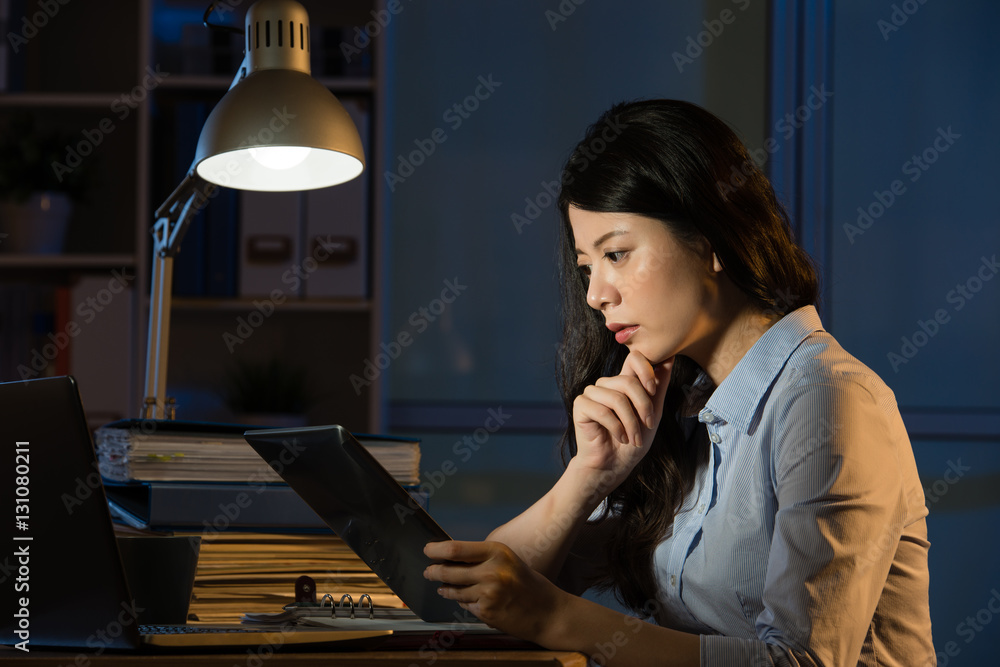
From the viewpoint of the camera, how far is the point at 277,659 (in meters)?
0.59

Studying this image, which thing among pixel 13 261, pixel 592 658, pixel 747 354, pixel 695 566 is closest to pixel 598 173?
pixel 747 354

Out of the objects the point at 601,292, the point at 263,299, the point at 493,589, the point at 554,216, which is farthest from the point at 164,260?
the point at 554,216

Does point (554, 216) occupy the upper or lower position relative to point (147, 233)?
upper

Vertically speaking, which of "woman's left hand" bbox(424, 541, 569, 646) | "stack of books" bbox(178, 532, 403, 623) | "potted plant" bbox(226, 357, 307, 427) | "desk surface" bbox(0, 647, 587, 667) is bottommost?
"stack of books" bbox(178, 532, 403, 623)

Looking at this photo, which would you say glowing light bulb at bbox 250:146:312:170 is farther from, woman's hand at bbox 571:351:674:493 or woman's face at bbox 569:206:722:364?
woman's hand at bbox 571:351:674:493

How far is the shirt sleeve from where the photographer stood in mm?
762

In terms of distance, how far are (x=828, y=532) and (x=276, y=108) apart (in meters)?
0.80

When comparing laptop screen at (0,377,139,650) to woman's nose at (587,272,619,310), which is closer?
laptop screen at (0,377,139,650)

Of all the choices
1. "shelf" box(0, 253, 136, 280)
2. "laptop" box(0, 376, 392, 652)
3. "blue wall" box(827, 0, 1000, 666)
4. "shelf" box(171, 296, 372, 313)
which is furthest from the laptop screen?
"blue wall" box(827, 0, 1000, 666)

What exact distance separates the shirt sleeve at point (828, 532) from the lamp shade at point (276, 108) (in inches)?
26.5

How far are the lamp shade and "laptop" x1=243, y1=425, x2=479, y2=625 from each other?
49 centimetres

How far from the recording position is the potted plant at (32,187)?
2176mm

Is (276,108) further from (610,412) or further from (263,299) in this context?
(263,299)

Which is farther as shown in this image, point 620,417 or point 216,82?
point 216,82
